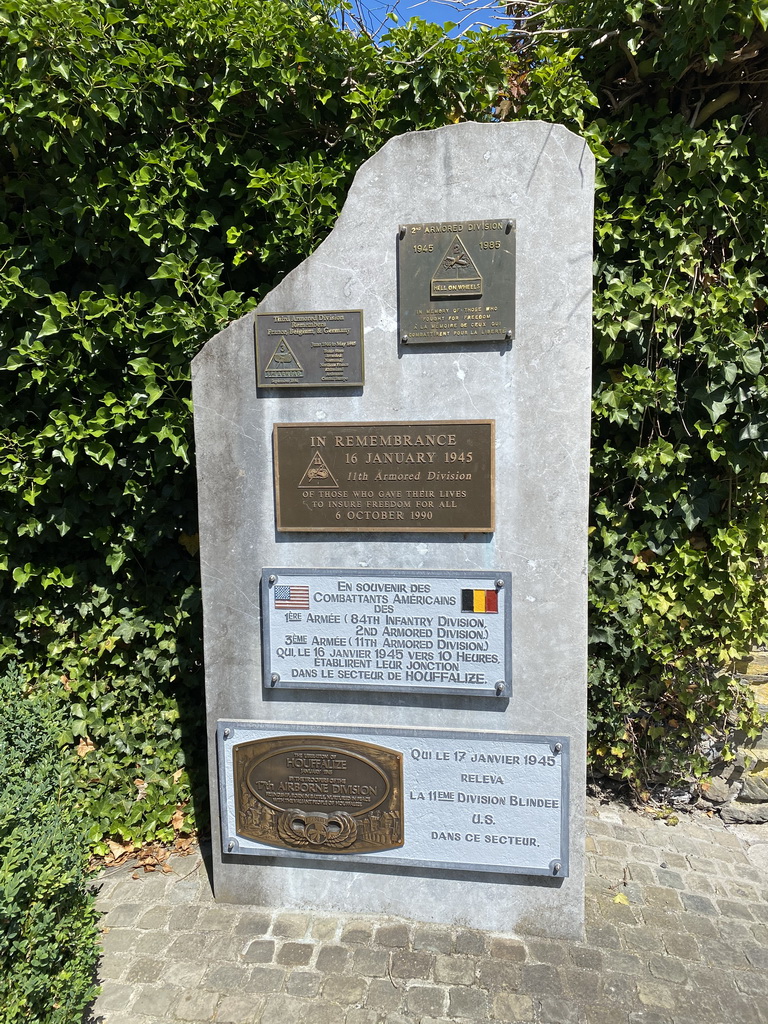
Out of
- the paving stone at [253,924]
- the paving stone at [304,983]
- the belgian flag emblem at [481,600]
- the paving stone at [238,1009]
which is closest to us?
the paving stone at [238,1009]

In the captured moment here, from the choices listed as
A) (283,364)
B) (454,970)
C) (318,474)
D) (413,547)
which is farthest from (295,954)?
(283,364)

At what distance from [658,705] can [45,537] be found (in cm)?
362

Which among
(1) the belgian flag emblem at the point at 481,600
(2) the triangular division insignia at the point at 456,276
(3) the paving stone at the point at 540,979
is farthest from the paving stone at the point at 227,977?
(2) the triangular division insignia at the point at 456,276

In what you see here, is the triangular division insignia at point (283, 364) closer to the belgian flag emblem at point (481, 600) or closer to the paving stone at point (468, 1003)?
the belgian flag emblem at point (481, 600)

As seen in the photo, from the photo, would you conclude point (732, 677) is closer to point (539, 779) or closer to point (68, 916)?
point (539, 779)

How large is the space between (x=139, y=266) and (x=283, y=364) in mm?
1267

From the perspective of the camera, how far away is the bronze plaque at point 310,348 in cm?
296

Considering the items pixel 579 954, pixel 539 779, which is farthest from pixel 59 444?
pixel 579 954

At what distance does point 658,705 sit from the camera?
157 inches

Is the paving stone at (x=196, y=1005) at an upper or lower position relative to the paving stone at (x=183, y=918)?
lower

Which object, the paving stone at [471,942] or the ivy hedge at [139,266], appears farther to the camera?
the ivy hedge at [139,266]

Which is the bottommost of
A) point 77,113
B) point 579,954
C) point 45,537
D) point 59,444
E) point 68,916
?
point 579,954

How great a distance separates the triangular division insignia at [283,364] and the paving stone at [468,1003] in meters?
2.60

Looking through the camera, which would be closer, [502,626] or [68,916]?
[68,916]
